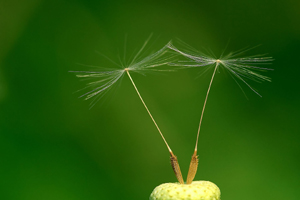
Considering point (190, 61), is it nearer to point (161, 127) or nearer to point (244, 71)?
point (244, 71)

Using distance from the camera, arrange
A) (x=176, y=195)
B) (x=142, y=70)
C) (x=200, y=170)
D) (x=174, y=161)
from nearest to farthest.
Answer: (x=176, y=195) → (x=174, y=161) → (x=142, y=70) → (x=200, y=170)

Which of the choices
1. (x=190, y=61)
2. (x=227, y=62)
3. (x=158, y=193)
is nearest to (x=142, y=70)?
(x=190, y=61)

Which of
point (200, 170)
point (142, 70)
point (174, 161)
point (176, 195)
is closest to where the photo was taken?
point (176, 195)

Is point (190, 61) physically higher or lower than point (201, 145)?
higher

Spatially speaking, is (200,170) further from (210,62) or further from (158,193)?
(158,193)

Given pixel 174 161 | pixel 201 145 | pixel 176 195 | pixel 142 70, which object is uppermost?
pixel 142 70

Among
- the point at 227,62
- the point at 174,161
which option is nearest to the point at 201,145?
the point at 227,62

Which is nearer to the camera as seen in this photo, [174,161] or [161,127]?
[174,161]
